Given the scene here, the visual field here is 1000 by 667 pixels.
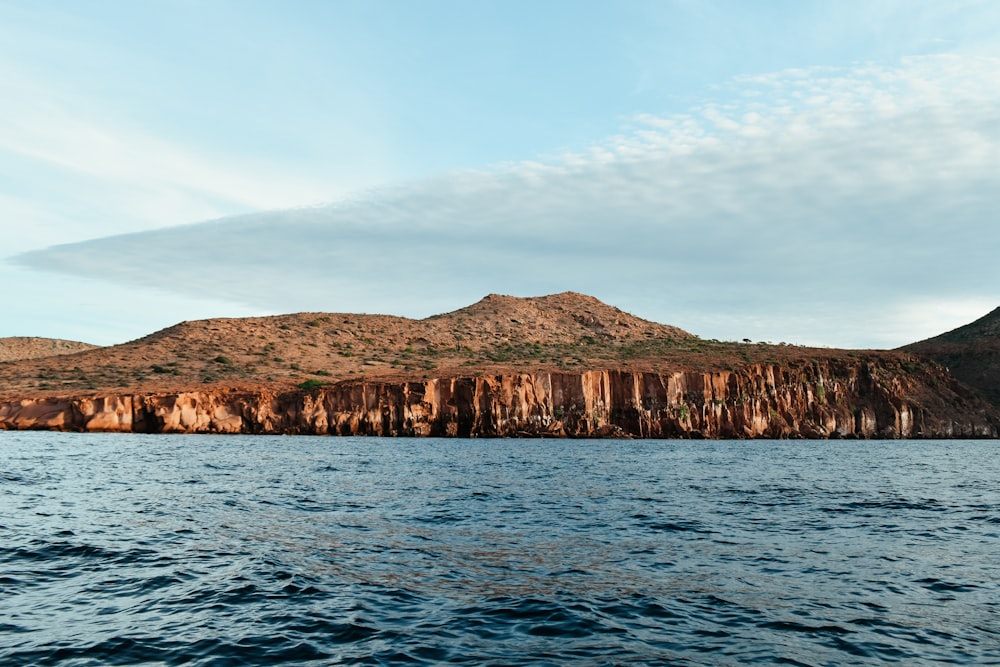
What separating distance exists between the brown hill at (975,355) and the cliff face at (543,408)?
114 ft

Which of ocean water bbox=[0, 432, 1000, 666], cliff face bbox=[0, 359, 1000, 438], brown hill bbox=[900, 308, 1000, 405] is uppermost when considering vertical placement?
brown hill bbox=[900, 308, 1000, 405]

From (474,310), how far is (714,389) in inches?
3479

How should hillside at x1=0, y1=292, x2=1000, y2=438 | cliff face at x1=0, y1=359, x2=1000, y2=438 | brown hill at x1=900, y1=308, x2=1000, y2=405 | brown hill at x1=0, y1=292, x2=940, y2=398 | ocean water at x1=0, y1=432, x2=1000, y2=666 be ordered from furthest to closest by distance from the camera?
brown hill at x1=900, y1=308, x2=1000, y2=405
brown hill at x1=0, y1=292, x2=940, y2=398
hillside at x1=0, y1=292, x2=1000, y2=438
cliff face at x1=0, y1=359, x2=1000, y2=438
ocean water at x1=0, y1=432, x2=1000, y2=666

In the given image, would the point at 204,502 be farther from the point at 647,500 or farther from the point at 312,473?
the point at 647,500

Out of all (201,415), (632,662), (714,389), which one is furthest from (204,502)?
(714,389)

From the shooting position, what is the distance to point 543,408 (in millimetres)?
89250

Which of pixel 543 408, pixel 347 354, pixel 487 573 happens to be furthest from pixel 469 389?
pixel 487 573

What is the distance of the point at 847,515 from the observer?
966 inches

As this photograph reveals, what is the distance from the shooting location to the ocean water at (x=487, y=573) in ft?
35.9

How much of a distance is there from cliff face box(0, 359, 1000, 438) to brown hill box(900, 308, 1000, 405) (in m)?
34.7

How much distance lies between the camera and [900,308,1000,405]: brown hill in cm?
12838

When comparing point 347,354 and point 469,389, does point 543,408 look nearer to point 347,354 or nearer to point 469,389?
point 469,389

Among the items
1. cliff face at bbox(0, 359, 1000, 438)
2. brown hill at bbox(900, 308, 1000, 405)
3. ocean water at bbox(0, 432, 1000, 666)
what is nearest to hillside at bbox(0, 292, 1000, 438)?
cliff face at bbox(0, 359, 1000, 438)

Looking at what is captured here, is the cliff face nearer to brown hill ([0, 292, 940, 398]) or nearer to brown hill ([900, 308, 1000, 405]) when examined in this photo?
brown hill ([0, 292, 940, 398])
